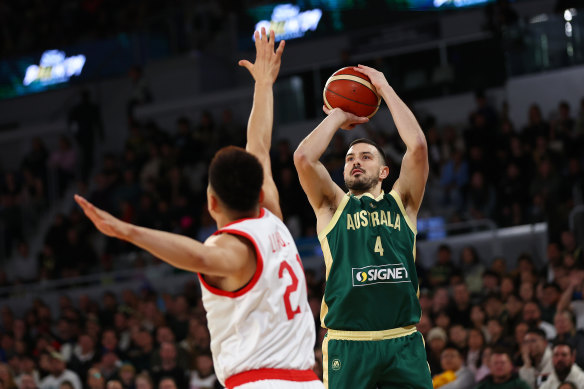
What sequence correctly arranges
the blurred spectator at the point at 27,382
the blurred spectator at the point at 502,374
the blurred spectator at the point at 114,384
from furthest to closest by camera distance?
the blurred spectator at the point at 27,382 < the blurred spectator at the point at 114,384 < the blurred spectator at the point at 502,374

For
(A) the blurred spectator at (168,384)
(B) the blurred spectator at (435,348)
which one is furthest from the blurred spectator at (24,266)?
(B) the blurred spectator at (435,348)

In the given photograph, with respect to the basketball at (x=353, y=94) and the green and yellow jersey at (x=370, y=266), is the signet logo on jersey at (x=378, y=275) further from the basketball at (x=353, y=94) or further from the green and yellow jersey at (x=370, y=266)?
the basketball at (x=353, y=94)

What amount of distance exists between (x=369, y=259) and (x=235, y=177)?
6.75 ft

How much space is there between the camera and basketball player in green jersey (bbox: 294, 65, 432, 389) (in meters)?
5.33

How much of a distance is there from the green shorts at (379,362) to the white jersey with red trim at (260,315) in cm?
158

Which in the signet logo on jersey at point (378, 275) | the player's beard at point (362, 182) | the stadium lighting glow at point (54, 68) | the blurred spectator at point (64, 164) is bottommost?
the signet logo on jersey at point (378, 275)

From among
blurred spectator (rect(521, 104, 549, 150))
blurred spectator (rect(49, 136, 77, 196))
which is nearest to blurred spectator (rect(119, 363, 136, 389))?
blurred spectator (rect(521, 104, 549, 150))

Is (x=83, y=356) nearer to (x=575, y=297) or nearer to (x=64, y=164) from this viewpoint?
(x=64, y=164)

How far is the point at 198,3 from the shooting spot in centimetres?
1914

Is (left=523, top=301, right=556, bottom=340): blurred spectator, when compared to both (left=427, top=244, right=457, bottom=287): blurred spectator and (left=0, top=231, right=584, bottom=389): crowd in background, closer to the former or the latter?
(left=0, top=231, right=584, bottom=389): crowd in background

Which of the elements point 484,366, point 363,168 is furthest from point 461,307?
point 363,168

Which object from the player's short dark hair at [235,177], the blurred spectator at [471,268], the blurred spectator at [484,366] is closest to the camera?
the player's short dark hair at [235,177]

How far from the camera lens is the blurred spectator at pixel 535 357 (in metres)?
8.53

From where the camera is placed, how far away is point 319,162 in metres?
5.53
